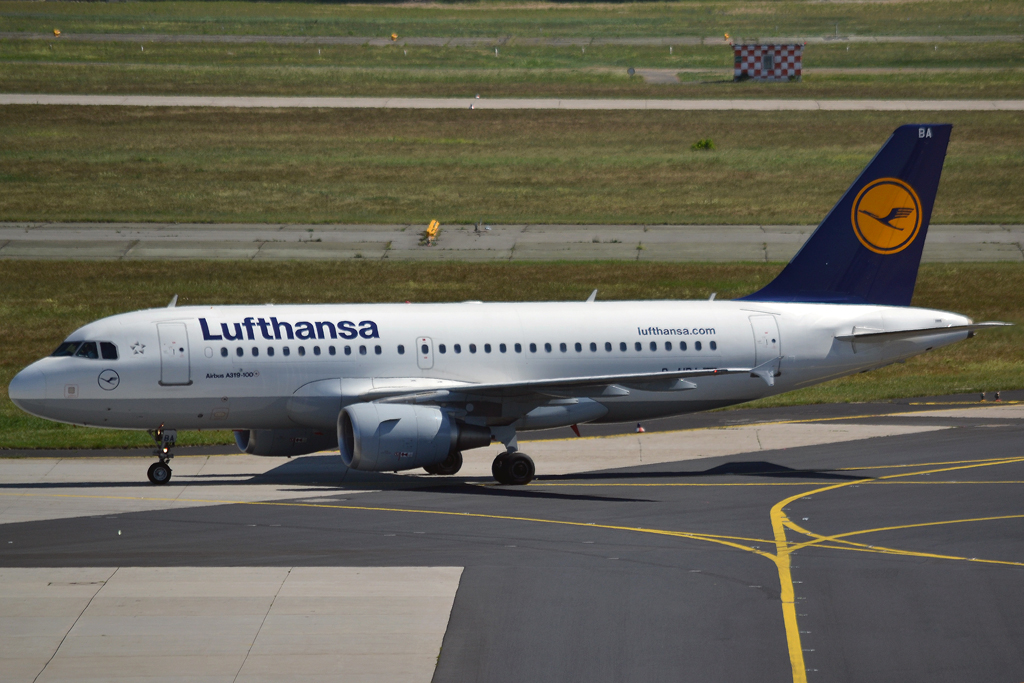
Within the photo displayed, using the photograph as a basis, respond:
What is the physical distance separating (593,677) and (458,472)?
15.0 metres

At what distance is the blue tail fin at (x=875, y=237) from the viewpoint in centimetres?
3562

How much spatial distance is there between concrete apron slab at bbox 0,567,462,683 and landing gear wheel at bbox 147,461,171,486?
714cm

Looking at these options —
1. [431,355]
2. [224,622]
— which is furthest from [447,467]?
[224,622]

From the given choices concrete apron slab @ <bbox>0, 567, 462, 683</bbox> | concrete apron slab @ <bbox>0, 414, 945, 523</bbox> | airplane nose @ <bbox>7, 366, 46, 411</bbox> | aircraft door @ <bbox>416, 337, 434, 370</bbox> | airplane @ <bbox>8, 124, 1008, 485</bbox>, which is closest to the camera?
concrete apron slab @ <bbox>0, 567, 462, 683</bbox>

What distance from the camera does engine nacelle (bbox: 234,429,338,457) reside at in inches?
1294

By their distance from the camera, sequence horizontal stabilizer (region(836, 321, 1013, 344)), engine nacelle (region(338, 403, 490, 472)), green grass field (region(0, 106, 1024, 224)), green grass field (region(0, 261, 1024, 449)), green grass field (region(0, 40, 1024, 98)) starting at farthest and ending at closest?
green grass field (region(0, 40, 1024, 98)) < green grass field (region(0, 106, 1024, 224)) < green grass field (region(0, 261, 1024, 449)) < horizontal stabilizer (region(836, 321, 1013, 344)) < engine nacelle (region(338, 403, 490, 472))

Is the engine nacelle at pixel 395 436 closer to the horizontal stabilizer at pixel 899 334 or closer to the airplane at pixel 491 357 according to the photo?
the airplane at pixel 491 357

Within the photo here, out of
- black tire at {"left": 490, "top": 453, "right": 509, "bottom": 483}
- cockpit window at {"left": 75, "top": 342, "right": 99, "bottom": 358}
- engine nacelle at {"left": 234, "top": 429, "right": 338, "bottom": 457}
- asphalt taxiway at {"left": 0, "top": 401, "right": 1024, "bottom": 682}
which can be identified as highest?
cockpit window at {"left": 75, "top": 342, "right": 99, "bottom": 358}

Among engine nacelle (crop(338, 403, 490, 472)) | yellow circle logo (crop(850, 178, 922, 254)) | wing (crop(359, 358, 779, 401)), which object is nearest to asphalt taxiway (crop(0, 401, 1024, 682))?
engine nacelle (crop(338, 403, 490, 472))

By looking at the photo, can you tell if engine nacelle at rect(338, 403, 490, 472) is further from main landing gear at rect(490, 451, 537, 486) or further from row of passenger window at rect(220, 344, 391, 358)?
row of passenger window at rect(220, 344, 391, 358)

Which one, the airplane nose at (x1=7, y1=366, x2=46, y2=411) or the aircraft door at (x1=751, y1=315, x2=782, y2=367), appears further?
the aircraft door at (x1=751, y1=315, x2=782, y2=367)

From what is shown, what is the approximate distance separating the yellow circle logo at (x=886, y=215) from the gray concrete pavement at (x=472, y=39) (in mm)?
114227

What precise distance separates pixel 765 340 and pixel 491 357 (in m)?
7.20

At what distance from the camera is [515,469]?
3172 centimetres
